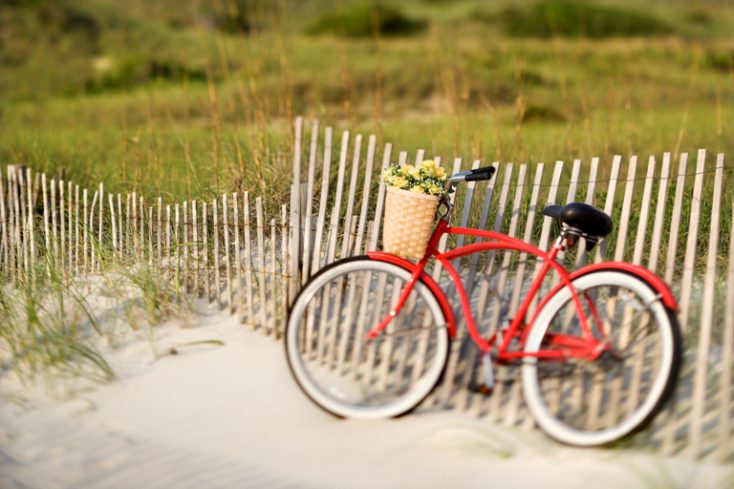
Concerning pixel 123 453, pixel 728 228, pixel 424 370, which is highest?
pixel 728 228

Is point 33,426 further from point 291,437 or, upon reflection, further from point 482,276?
point 482,276

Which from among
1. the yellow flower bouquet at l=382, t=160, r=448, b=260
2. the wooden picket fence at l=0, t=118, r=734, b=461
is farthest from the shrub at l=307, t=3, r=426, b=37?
the yellow flower bouquet at l=382, t=160, r=448, b=260

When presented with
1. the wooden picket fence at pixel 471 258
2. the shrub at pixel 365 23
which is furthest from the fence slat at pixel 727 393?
the shrub at pixel 365 23

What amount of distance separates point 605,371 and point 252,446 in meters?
1.47

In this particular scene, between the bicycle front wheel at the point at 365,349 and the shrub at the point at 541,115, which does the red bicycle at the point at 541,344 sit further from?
the shrub at the point at 541,115

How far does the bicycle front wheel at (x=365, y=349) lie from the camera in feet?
9.48

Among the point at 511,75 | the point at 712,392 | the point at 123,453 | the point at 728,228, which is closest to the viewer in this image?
the point at 123,453

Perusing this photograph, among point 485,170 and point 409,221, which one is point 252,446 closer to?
point 409,221

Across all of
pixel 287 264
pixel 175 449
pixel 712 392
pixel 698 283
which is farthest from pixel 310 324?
pixel 698 283

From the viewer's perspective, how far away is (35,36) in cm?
1873

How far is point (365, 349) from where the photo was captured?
11.3 feet

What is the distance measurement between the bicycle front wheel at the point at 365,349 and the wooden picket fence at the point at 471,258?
191 mm

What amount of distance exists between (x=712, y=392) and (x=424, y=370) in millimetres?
1228

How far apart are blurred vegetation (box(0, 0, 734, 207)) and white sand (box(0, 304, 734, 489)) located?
1.86m
